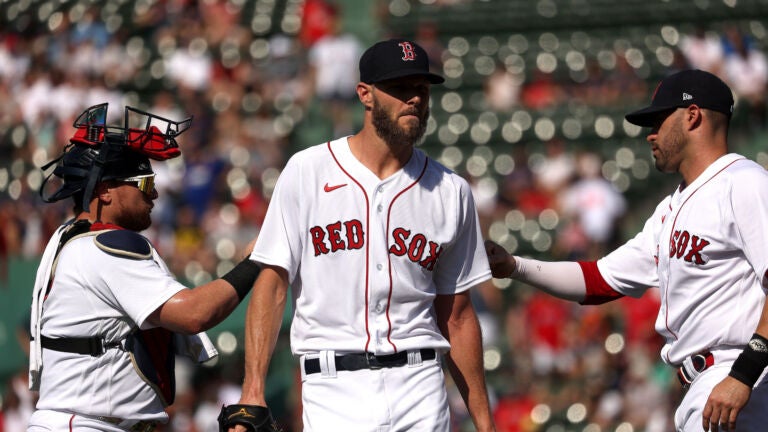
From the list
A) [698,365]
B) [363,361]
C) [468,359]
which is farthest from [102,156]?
[698,365]

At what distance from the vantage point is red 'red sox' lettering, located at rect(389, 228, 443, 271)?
4188 mm

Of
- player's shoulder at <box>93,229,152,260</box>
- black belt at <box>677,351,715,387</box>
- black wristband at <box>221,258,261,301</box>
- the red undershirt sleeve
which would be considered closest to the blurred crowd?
the red undershirt sleeve

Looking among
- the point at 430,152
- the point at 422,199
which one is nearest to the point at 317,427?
the point at 422,199

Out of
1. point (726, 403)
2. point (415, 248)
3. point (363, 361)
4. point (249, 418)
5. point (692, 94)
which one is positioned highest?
point (692, 94)

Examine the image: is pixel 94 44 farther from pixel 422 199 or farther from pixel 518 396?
pixel 422 199

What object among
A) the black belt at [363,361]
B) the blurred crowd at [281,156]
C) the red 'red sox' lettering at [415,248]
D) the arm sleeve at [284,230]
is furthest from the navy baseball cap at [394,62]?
the blurred crowd at [281,156]

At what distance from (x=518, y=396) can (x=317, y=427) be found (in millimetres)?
6034

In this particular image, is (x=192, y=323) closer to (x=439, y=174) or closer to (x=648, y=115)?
(x=439, y=174)

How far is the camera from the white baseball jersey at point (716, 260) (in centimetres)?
422

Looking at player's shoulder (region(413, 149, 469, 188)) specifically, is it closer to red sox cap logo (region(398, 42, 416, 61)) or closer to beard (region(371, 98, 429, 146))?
beard (region(371, 98, 429, 146))

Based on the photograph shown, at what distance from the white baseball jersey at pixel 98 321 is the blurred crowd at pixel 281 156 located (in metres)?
4.68

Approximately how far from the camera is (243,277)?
4434 millimetres

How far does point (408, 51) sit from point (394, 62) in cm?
7

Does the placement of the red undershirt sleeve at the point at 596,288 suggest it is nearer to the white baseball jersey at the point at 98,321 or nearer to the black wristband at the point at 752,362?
the black wristband at the point at 752,362
